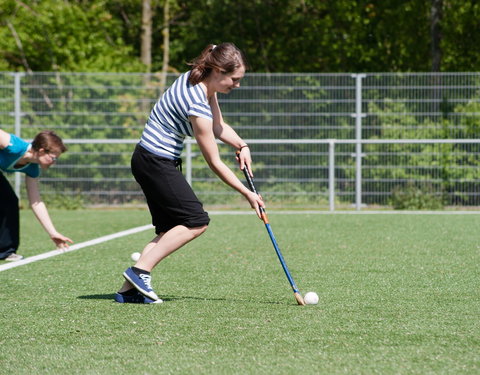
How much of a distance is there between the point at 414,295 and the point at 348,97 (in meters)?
9.33

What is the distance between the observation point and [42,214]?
6734mm

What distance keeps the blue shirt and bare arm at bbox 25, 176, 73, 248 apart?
7 cm

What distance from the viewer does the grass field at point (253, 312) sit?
3.85 m

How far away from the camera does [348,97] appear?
14766mm

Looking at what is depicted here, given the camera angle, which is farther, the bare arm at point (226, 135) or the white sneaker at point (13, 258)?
the white sneaker at point (13, 258)

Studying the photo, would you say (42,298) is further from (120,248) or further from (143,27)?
(143,27)

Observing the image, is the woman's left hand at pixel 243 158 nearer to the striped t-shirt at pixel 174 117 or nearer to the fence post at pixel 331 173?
the striped t-shirt at pixel 174 117

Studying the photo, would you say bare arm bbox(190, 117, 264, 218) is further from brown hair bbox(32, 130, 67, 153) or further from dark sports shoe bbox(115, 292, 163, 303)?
brown hair bbox(32, 130, 67, 153)

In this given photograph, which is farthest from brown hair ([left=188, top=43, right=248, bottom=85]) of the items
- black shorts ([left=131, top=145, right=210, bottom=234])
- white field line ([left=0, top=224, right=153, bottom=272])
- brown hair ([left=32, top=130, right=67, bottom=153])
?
white field line ([left=0, top=224, right=153, bottom=272])

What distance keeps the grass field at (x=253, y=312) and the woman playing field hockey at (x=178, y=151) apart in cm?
38

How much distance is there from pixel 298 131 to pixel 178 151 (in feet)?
31.4

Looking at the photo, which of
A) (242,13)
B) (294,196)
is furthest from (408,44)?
(242,13)

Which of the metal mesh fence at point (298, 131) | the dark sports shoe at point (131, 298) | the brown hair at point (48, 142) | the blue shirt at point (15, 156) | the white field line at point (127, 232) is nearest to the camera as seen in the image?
the dark sports shoe at point (131, 298)

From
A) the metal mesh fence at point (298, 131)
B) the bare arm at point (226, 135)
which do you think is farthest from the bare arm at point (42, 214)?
the metal mesh fence at point (298, 131)
